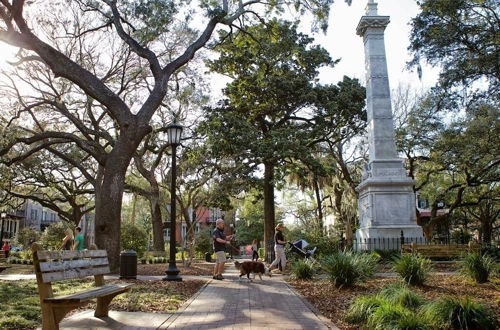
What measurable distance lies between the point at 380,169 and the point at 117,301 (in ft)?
43.5

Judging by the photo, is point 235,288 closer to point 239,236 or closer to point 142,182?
point 142,182

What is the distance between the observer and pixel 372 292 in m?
9.23

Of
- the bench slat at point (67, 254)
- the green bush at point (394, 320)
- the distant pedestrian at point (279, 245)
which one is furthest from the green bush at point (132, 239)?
the green bush at point (394, 320)

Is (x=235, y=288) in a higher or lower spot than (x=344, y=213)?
lower

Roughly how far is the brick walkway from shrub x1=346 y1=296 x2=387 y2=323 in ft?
1.25

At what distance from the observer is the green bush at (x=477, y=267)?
33.7ft

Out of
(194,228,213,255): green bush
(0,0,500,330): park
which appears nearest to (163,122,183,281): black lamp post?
(0,0,500,330): park

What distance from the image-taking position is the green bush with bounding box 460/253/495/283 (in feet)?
33.7

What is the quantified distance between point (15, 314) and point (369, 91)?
16572 mm

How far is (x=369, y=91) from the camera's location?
65.0ft

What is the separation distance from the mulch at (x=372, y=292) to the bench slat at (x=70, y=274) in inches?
141

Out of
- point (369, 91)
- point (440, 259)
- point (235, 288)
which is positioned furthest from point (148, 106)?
point (440, 259)

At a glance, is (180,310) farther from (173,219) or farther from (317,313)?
(173,219)

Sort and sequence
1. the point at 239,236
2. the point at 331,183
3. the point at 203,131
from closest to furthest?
1. the point at 203,131
2. the point at 331,183
3. the point at 239,236
